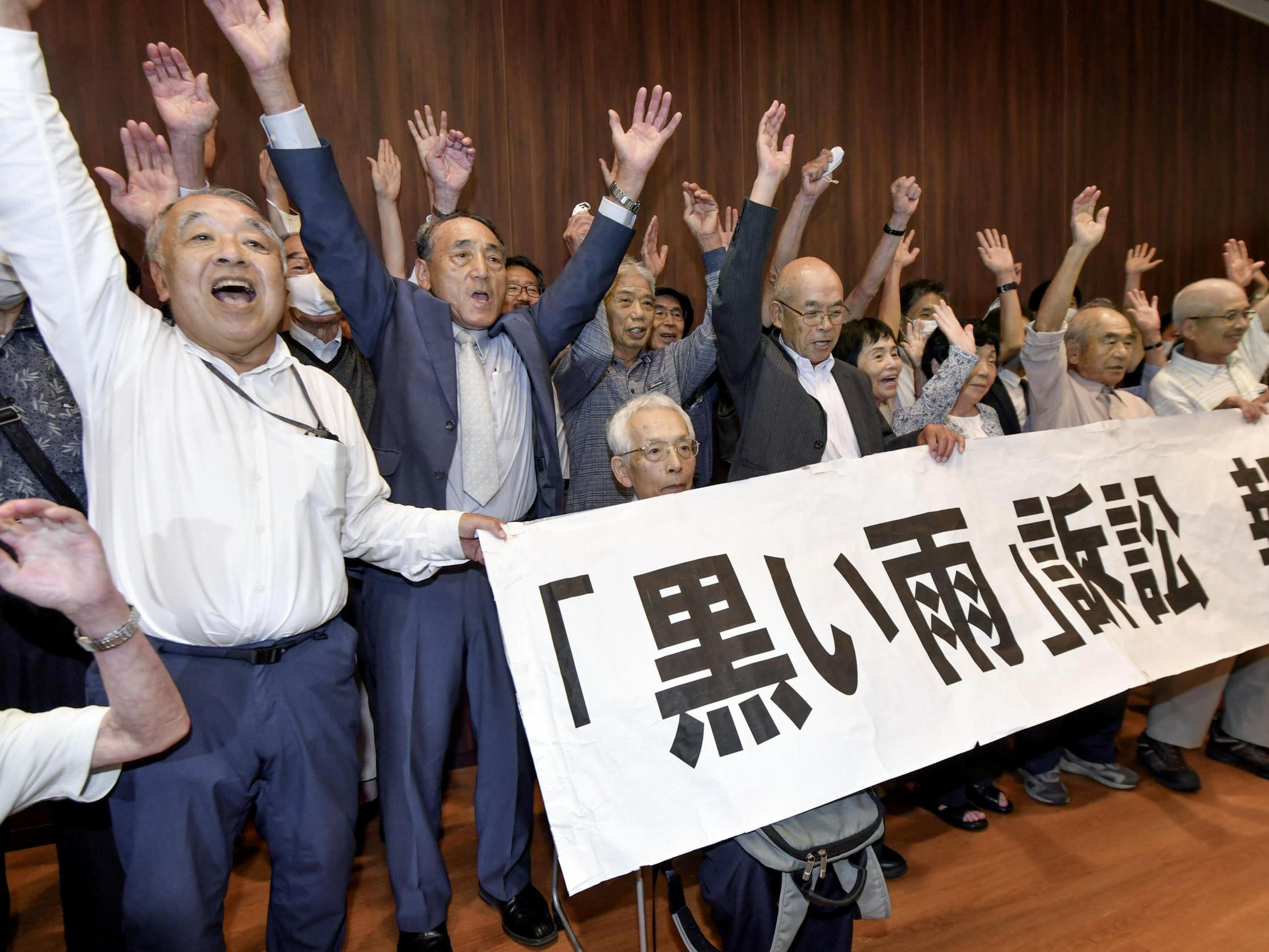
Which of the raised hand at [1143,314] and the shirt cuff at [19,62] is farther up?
the shirt cuff at [19,62]

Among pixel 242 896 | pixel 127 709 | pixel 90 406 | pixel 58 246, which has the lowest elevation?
pixel 242 896

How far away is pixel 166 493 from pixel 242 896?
1.48 m

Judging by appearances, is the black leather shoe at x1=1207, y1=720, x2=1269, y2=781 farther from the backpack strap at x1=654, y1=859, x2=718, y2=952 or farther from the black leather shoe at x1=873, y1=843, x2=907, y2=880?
the backpack strap at x1=654, y1=859, x2=718, y2=952

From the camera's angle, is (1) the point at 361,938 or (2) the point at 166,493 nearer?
(2) the point at 166,493

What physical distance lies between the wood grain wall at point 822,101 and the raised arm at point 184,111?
0.74 metres

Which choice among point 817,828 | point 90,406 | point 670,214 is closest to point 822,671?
point 817,828

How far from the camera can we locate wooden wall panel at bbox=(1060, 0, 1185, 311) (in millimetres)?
5055

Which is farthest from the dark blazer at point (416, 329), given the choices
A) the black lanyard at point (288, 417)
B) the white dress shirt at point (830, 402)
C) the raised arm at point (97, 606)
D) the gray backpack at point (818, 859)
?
the gray backpack at point (818, 859)

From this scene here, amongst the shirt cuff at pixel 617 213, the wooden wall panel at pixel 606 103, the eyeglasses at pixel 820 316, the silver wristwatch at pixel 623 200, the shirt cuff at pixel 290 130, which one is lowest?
the eyeglasses at pixel 820 316

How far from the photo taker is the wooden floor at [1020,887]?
2.14 metres

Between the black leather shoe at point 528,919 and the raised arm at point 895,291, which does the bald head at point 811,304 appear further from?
the black leather shoe at point 528,919

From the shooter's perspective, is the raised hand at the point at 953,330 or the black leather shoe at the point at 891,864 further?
the raised hand at the point at 953,330

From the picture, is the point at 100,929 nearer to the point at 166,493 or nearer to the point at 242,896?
the point at 242,896

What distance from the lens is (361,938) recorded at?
2229mm
